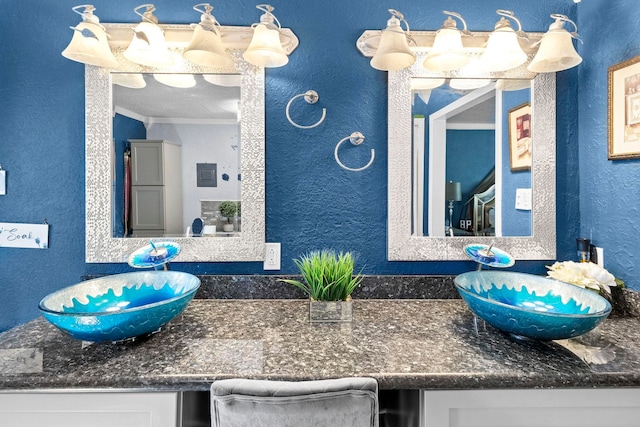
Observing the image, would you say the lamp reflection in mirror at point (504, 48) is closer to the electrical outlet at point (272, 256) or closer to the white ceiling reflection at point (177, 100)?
the white ceiling reflection at point (177, 100)

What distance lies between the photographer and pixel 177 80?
142 cm

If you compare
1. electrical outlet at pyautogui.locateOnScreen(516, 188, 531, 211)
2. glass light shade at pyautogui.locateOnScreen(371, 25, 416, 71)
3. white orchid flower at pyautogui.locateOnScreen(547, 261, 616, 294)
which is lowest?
white orchid flower at pyautogui.locateOnScreen(547, 261, 616, 294)

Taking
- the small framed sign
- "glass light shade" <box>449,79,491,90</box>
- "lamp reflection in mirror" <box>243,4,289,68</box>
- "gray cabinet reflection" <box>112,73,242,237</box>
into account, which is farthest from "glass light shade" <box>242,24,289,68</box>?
the small framed sign

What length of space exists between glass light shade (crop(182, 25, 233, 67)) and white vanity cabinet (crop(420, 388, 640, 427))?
1.27 meters

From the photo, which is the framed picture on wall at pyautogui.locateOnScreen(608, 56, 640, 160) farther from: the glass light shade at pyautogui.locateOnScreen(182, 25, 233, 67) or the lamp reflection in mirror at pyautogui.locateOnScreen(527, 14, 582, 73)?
the glass light shade at pyautogui.locateOnScreen(182, 25, 233, 67)

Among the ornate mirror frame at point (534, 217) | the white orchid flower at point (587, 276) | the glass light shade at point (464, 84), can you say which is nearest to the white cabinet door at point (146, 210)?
the ornate mirror frame at point (534, 217)

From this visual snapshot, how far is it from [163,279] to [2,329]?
801mm

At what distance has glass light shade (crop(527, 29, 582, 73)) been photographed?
1.26 metres

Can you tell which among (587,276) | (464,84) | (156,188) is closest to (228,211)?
(156,188)

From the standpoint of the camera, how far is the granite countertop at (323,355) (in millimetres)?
807

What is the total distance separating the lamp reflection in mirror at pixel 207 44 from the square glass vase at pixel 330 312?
0.97 m

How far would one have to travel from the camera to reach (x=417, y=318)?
119 cm

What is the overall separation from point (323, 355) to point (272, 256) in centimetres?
60

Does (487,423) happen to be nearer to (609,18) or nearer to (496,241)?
(496,241)
